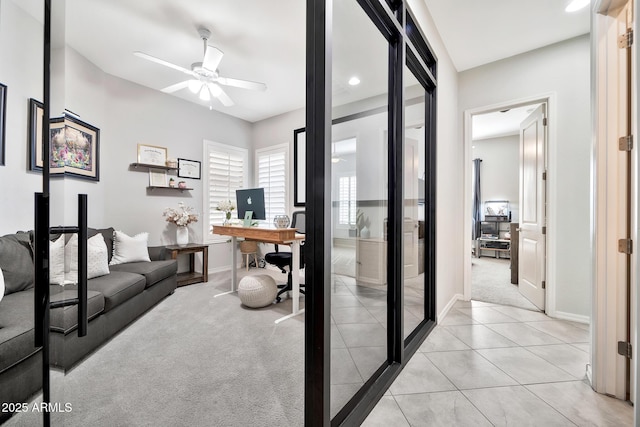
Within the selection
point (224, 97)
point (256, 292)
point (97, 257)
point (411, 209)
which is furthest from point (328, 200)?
point (224, 97)

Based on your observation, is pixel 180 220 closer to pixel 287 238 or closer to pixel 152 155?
pixel 152 155

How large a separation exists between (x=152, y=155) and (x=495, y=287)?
538 centimetres

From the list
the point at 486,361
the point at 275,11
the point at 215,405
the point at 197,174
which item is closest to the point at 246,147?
the point at 197,174

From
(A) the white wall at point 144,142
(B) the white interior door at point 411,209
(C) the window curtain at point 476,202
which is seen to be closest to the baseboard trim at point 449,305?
(B) the white interior door at point 411,209

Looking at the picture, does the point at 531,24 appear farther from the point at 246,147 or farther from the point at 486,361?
the point at 246,147

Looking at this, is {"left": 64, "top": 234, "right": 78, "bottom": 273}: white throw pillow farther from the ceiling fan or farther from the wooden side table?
the wooden side table

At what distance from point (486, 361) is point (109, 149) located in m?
4.52

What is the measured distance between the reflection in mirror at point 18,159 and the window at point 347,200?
46.7 inches

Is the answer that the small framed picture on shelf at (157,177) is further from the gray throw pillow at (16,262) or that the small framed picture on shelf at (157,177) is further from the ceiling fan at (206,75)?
the gray throw pillow at (16,262)

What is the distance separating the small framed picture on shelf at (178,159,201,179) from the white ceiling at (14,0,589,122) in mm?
1314

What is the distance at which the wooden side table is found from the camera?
3625 mm

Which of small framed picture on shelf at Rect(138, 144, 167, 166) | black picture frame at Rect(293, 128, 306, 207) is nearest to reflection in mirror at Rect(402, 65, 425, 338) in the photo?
black picture frame at Rect(293, 128, 306, 207)

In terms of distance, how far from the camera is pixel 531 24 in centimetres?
243

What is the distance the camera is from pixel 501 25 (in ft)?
8.05
